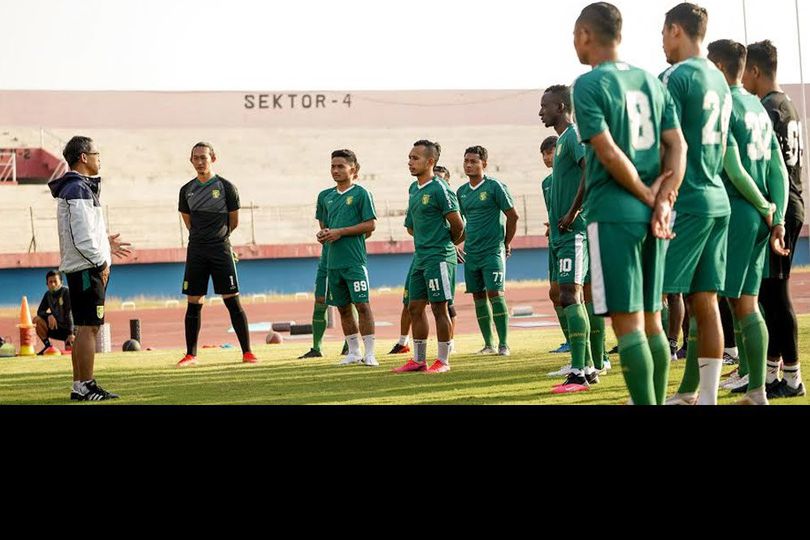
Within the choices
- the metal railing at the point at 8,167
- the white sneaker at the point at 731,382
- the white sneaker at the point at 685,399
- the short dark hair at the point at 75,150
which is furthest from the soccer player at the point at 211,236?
the metal railing at the point at 8,167

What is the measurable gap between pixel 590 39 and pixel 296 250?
11228 mm

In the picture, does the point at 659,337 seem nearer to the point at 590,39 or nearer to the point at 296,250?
the point at 590,39

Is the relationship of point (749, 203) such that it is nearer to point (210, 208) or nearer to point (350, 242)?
point (350, 242)

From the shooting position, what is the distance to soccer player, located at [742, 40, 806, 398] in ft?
14.2

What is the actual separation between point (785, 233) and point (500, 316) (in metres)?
2.94

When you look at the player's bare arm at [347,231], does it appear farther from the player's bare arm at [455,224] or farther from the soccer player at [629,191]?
the soccer player at [629,191]

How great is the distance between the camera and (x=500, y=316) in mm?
7109

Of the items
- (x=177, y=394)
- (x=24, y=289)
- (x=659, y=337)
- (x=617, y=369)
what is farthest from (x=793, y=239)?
(x=24, y=289)

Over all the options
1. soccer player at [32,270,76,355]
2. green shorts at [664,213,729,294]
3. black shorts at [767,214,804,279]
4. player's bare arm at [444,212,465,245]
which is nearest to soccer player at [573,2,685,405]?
green shorts at [664,213,729,294]

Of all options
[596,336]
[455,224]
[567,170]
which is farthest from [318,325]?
[567,170]

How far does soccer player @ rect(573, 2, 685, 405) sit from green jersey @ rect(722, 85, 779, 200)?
0.62m

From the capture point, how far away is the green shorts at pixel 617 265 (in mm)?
3404

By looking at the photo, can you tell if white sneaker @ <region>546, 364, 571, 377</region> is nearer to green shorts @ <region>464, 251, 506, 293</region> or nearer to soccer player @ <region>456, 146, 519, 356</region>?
soccer player @ <region>456, 146, 519, 356</region>
